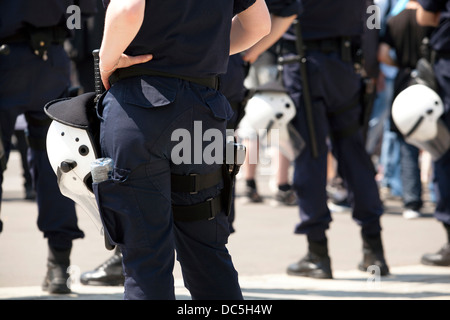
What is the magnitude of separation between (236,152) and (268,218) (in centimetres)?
411

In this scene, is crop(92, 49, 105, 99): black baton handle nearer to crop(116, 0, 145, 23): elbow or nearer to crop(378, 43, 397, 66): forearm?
crop(116, 0, 145, 23): elbow

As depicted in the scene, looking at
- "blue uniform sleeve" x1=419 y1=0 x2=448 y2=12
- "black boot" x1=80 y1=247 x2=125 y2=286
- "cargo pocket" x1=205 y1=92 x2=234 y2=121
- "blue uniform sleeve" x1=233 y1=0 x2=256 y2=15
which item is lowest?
"black boot" x1=80 y1=247 x2=125 y2=286

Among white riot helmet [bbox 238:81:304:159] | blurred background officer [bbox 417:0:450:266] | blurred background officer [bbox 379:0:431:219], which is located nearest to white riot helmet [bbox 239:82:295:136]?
white riot helmet [bbox 238:81:304:159]

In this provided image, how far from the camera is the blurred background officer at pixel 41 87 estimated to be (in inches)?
161

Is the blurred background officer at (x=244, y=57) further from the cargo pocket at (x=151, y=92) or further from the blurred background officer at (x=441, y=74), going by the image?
the cargo pocket at (x=151, y=92)

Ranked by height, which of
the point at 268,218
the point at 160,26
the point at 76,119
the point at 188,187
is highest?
the point at 160,26

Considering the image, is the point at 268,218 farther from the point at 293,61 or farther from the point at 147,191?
the point at 147,191

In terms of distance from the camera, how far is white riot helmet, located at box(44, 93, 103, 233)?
302cm

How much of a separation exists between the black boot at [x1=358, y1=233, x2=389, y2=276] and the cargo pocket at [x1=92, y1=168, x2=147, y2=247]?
8.09 ft

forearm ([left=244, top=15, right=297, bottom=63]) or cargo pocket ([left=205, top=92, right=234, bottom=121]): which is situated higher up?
forearm ([left=244, top=15, right=297, bottom=63])
